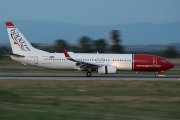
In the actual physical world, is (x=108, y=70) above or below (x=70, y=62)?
below

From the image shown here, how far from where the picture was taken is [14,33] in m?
48.4

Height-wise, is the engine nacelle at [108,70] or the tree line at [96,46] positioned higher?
the tree line at [96,46]

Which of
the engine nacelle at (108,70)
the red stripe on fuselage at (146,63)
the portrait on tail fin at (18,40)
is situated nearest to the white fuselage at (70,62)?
the red stripe on fuselage at (146,63)

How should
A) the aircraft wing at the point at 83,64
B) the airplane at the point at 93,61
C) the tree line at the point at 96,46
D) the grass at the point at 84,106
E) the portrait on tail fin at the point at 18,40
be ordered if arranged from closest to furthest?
the grass at the point at 84,106 < the aircraft wing at the point at 83,64 < the airplane at the point at 93,61 < the portrait on tail fin at the point at 18,40 < the tree line at the point at 96,46

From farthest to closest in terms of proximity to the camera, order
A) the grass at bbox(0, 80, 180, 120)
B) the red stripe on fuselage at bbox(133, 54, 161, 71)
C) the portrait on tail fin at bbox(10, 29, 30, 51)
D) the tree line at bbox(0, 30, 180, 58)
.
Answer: the tree line at bbox(0, 30, 180, 58) → the portrait on tail fin at bbox(10, 29, 30, 51) → the red stripe on fuselage at bbox(133, 54, 161, 71) → the grass at bbox(0, 80, 180, 120)

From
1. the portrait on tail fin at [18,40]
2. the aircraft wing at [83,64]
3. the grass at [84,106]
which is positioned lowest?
the grass at [84,106]

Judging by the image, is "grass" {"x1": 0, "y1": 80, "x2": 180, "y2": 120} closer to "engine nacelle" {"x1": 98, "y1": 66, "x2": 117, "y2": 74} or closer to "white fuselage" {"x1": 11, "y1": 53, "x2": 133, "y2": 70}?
"engine nacelle" {"x1": 98, "y1": 66, "x2": 117, "y2": 74}

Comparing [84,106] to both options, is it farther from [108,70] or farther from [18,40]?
[18,40]

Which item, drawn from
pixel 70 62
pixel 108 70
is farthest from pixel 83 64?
pixel 108 70

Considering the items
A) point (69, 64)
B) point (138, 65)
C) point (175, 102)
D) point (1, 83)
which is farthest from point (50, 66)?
point (175, 102)

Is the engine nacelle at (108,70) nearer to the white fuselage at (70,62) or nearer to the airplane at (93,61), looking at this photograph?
the airplane at (93,61)

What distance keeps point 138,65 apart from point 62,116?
33251mm

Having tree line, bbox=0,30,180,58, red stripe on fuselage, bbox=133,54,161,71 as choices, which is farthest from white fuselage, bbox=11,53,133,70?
tree line, bbox=0,30,180,58

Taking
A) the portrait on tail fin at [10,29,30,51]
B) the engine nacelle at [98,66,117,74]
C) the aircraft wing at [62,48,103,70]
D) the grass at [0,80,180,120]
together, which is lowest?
the grass at [0,80,180,120]
